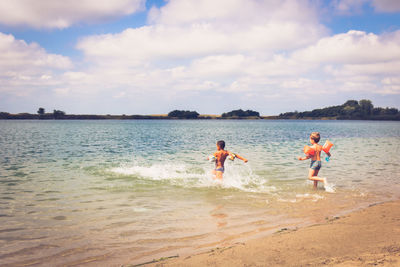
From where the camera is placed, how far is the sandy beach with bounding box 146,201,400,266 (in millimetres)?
4641

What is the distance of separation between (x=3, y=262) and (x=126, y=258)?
2.33 metres

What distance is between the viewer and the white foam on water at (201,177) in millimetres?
12460

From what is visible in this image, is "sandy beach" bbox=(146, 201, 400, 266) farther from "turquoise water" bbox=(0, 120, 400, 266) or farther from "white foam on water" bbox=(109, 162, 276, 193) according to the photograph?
"white foam on water" bbox=(109, 162, 276, 193)

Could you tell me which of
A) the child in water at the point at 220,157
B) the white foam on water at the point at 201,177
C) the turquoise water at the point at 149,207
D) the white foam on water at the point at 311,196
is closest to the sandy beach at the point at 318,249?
the turquoise water at the point at 149,207

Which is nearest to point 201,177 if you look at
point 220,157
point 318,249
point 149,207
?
point 220,157

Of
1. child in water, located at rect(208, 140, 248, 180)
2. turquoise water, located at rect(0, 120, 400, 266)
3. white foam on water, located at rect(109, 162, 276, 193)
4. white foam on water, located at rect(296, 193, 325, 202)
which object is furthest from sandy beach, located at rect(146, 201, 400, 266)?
child in water, located at rect(208, 140, 248, 180)

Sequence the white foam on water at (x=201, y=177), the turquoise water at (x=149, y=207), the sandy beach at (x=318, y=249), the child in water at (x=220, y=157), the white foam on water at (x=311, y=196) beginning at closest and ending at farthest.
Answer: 1. the sandy beach at (x=318, y=249)
2. the turquoise water at (x=149, y=207)
3. the white foam on water at (x=311, y=196)
4. the child in water at (x=220, y=157)
5. the white foam on water at (x=201, y=177)

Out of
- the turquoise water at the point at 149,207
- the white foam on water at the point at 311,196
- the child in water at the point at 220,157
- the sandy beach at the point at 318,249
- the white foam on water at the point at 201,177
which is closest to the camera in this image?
the sandy beach at the point at 318,249

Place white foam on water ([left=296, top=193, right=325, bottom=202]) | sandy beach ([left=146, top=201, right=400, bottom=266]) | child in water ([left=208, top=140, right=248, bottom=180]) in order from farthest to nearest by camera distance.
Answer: child in water ([left=208, top=140, right=248, bottom=180])
white foam on water ([left=296, top=193, right=325, bottom=202])
sandy beach ([left=146, top=201, right=400, bottom=266])

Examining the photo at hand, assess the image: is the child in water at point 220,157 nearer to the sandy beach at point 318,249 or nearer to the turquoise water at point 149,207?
the turquoise water at point 149,207

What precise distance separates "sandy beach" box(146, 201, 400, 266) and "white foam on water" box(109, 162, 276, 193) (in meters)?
5.20

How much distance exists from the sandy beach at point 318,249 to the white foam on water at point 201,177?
17.1 ft

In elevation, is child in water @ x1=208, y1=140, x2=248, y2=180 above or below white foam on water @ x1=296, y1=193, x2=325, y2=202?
above

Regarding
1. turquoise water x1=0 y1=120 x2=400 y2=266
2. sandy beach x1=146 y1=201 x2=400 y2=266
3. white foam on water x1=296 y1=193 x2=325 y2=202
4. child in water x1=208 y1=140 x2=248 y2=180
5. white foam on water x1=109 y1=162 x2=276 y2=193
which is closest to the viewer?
sandy beach x1=146 y1=201 x2=400 y2=266
